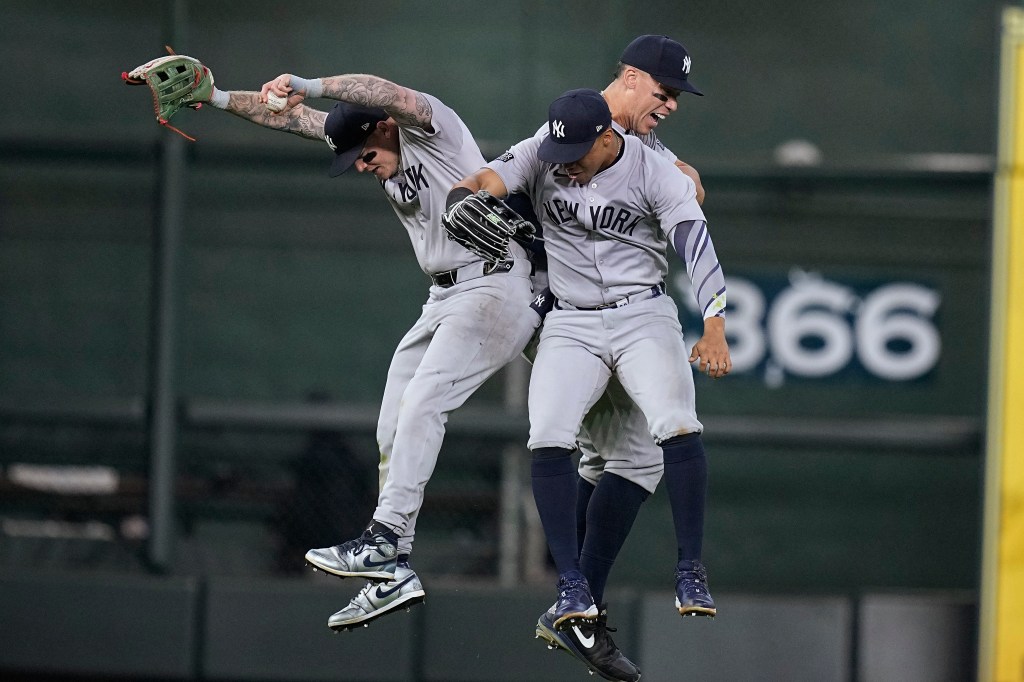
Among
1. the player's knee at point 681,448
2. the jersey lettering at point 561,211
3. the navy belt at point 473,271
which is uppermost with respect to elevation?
the jersey lettering at point 561,211

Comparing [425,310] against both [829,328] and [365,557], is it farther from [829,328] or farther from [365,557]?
[829,328]

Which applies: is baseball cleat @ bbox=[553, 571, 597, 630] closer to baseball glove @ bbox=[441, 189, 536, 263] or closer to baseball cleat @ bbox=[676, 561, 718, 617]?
baseball cleat @ bbox=[676, 561, 718, 617]

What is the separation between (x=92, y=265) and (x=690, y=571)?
5844 mm

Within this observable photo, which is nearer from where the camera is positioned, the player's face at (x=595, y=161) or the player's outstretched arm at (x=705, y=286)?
the player's outstretched arm at (x=705, y=286)

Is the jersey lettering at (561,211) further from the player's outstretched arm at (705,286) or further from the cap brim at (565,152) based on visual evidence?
the player's outstretched arm at (705,286)

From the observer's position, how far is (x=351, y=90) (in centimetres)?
542

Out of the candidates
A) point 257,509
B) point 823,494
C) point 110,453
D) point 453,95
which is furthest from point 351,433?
point 823,494

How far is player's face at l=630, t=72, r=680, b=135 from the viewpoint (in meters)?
5.76

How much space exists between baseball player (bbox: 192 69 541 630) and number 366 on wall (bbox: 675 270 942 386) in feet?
14.0

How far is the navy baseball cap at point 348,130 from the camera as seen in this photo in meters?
5.73

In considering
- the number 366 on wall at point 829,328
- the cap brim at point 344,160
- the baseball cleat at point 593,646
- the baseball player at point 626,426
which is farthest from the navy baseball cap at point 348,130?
the number 366 on wall at point 829,328

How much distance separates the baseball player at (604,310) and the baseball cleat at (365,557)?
0.57 m

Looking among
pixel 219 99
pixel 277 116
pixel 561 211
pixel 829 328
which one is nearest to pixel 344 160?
pixel 277 116

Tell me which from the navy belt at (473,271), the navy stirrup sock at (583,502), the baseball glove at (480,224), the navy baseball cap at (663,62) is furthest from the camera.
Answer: the navy stirrup sock at (583,502)
